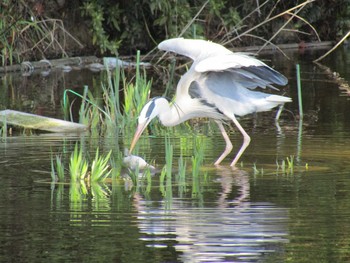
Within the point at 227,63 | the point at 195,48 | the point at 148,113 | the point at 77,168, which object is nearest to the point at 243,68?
the point at 227,63

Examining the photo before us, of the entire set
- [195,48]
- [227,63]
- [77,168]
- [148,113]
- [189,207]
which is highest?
[195,48]

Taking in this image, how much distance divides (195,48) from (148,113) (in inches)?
39.9

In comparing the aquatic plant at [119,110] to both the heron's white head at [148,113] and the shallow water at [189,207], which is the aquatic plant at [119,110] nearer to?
the shallow water at [189,207]

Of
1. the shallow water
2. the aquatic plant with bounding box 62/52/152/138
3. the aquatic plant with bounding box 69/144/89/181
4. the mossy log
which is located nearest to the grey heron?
the shallow water

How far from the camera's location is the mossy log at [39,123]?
1042 centimetres

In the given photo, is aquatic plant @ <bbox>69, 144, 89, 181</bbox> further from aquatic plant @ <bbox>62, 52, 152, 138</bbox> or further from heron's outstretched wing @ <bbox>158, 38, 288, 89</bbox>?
aquatic plant @ <bbox>62, 52, 152, 138</bbox>

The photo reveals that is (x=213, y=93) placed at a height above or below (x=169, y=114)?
above

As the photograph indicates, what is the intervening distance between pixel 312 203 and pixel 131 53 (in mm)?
13578

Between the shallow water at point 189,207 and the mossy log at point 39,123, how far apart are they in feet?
1.54

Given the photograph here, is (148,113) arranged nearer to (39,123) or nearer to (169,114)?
(169,114)

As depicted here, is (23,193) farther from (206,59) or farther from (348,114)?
(348,114)

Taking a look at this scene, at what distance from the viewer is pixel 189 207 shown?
21.2 feet

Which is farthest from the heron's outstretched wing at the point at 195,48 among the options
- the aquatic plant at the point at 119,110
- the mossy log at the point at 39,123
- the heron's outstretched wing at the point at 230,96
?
the mossy log at the point at 39,123

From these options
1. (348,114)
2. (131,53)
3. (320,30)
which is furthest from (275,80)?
(320,30)
